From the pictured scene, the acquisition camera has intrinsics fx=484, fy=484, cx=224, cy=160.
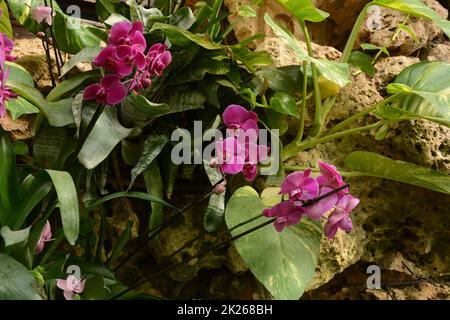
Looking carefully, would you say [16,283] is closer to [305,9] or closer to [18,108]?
[18,108]

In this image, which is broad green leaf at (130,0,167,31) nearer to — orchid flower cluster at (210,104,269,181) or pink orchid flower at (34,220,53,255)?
orchid flower cluster at (210,104,269,181)

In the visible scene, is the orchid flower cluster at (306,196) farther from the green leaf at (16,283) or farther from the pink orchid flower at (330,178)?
the green leaf at (16,283)

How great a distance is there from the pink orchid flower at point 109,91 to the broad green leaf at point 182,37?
0.29m

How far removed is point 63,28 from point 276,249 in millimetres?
738

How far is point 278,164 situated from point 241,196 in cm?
17

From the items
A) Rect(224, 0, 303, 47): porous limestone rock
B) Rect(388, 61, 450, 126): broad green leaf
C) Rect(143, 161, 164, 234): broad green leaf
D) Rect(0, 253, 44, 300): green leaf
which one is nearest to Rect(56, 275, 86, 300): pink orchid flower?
Rect(0, 253, 44, 300): green leaf

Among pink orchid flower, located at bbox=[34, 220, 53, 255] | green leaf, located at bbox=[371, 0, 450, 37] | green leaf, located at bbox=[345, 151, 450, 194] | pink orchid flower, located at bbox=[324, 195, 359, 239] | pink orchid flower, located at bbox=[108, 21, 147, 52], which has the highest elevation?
pink orchid flower, located at bbox=[108, 21, 147, 52]

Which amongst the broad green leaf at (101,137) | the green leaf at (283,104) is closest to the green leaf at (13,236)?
the broad green leaf at (101,137)

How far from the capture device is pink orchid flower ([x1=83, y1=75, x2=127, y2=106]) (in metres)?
0.77

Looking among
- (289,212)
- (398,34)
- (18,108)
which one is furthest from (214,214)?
(398,34)

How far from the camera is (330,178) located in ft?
2.70

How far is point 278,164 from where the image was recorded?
1.14 m

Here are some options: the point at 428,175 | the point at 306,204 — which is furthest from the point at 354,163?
the point at 306,204

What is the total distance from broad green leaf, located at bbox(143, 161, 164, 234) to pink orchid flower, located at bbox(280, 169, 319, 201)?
1.20 feet
